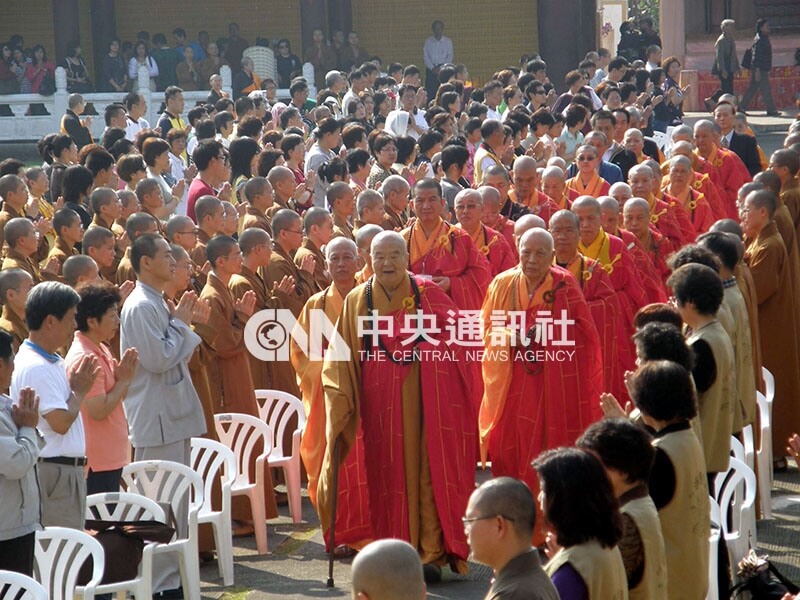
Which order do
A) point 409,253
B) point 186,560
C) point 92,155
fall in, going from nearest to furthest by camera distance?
point 186,560
point 409,253
point 92,155

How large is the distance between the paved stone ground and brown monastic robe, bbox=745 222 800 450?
0.99m

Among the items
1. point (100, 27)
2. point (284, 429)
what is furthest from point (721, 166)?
point (100, 27)

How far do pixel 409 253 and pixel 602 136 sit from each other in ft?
16.1

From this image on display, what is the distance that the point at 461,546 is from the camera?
24.6 ft

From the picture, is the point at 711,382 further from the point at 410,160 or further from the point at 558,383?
the point at 410,160

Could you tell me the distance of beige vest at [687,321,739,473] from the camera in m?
6.27

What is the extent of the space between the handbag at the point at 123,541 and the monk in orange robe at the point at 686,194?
703cm

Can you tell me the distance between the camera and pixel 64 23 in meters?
26.8

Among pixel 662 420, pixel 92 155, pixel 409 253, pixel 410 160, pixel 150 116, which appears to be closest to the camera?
pixel 662 420


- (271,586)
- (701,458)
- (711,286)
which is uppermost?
(711,286)

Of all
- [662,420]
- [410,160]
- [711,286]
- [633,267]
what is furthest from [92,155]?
[662,420]

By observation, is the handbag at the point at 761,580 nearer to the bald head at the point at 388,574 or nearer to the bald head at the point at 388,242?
the bald head at the point at 388,574

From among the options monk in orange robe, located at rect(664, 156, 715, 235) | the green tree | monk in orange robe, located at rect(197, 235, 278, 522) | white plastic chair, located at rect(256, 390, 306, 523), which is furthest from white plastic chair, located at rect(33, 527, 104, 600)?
the green tree

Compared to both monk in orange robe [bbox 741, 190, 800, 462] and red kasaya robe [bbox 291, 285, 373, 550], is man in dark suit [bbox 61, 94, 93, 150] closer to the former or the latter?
red kasaya robe [bbox 291, 285, 373, 550]
